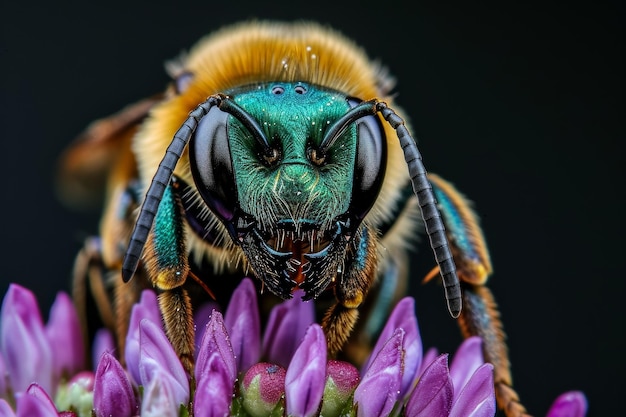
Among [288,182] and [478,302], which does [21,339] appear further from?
[478,302]

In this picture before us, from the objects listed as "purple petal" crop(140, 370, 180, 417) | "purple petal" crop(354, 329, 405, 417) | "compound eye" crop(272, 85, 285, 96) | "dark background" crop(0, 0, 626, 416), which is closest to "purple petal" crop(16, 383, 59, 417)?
"purple petal" crop(140, 370, 180, 417)

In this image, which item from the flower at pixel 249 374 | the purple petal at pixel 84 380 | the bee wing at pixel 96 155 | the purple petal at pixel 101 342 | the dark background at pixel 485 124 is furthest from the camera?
the dark background at pixel 485 124

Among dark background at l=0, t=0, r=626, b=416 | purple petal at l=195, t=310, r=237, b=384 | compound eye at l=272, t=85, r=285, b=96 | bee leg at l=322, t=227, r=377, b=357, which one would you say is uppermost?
compound eye at l=272, t=85, r=285, b=96

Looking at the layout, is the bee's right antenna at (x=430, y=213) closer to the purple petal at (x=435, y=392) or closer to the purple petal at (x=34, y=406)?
the purple petal at (x=435, y=392)

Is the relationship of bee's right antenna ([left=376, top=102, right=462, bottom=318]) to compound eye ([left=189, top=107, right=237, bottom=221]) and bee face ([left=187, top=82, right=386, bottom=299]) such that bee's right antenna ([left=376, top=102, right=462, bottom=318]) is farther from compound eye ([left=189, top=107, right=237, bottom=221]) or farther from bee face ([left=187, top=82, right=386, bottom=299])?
compound eye ([left=189, top=107, right=237, bottom=221])

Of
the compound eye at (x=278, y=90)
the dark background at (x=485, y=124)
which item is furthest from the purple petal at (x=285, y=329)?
the dark background at (x=485, y=124)

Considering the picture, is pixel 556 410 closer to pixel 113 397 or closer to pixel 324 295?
pixel 324 295

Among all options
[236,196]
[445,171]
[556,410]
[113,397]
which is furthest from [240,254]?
[445,171]
